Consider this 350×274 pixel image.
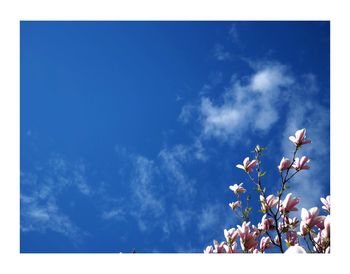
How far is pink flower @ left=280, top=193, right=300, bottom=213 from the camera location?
1589 millimetres

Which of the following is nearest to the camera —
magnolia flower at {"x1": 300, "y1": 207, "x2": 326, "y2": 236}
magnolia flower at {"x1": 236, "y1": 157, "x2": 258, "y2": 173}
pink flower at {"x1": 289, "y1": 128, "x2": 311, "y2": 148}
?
magnolia flower at {"x1": 300, "y1": 207, "x2": 326, "y2": 236}

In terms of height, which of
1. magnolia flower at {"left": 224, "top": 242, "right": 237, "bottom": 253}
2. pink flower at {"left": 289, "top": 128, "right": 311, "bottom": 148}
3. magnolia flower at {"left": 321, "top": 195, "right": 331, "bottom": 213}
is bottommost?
magnolia flower at {"left": 224, "top": 242, "right": 237, "bottom": 253}

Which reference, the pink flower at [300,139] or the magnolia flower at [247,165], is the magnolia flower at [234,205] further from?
the pink flower at [300,139]

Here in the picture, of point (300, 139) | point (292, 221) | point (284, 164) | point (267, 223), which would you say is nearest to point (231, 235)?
point (267, 223)

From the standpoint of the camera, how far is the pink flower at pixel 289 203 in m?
1.59

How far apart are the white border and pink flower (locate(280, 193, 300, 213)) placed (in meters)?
0.60

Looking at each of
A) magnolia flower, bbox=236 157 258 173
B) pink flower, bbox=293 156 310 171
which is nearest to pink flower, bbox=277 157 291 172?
pink flower, bbox=293 156 310 171

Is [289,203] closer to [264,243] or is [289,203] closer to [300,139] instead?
[264,243]

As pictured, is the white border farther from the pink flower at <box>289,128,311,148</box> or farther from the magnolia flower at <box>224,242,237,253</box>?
the pink flower at <box>289,128,311,148</box>

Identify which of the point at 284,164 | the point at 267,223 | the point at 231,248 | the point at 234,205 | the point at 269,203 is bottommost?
the point at 231,248
